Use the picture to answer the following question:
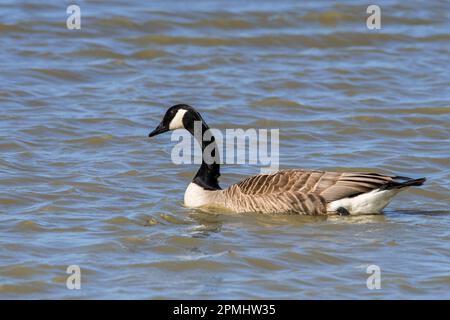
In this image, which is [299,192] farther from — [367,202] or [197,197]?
[197,197]

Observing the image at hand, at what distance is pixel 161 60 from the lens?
61.2 feet

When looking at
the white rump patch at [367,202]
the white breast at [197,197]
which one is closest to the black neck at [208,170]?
the white breast at [197,197]

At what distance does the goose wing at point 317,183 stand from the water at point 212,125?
0.33 m

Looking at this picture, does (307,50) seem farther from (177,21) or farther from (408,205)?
(408,205)

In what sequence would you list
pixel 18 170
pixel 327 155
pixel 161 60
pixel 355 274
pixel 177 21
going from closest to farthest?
1. pixel 355 274
2. pixel 18 170
3. pixel 327 155
4. pixel 161 60
5. pixel 177 21

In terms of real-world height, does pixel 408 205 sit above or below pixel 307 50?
below

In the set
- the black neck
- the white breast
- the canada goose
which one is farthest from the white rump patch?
the black neck

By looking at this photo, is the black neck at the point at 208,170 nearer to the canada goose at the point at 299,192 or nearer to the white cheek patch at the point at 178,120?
the canada goose at the point at 299,192

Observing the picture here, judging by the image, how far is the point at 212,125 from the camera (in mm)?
15180

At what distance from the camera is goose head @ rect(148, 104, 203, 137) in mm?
11781

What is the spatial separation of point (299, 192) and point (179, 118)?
5.76 ft

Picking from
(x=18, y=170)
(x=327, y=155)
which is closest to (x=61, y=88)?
(x=18, y=170)

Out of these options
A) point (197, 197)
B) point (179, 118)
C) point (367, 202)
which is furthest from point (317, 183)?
point (179, 118)

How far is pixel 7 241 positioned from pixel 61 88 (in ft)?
23.7
